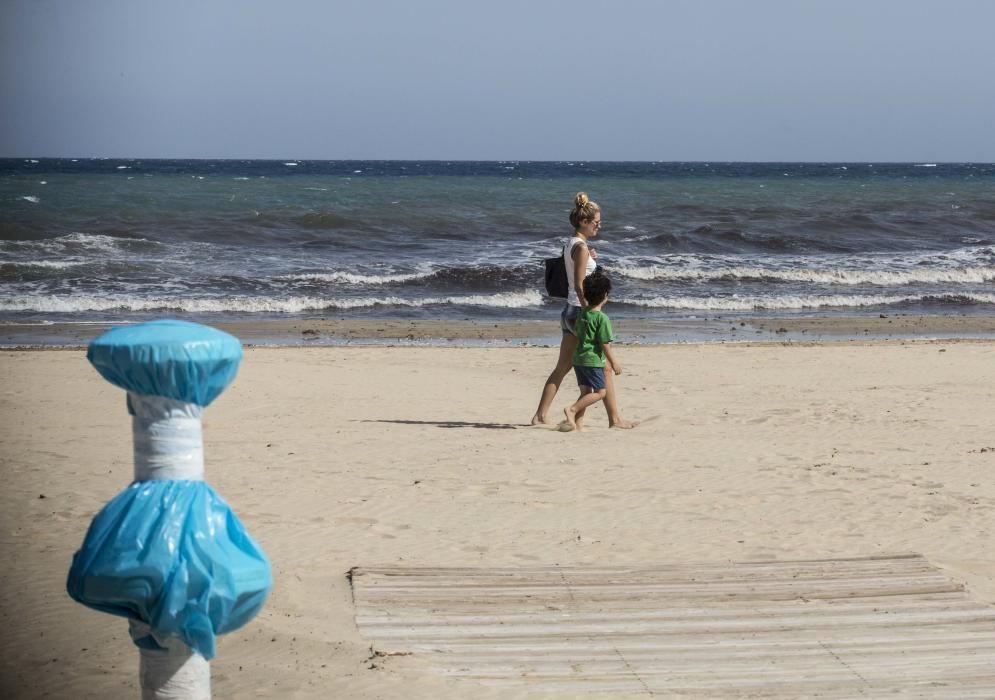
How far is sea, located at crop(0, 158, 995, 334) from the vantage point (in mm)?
18516

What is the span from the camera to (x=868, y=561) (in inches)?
213

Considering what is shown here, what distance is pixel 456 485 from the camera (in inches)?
271

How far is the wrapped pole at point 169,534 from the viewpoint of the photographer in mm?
2023

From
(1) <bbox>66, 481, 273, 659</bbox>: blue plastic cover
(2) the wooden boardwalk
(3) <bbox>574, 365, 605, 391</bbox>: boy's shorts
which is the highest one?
(1) <bbox>66, 481, 273, 659</bbox>: blue plastic cover

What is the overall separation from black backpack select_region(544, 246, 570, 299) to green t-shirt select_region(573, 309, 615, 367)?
200mm

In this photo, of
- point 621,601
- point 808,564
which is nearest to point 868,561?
point 808,564

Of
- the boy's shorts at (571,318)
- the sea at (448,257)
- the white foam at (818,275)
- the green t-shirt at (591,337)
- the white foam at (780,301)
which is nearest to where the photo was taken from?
the green t-shirt at (591,337)

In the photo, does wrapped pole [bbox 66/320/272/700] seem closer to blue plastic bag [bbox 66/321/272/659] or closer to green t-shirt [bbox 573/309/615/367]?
blue plastic bag [bbox 66/321/272/659]

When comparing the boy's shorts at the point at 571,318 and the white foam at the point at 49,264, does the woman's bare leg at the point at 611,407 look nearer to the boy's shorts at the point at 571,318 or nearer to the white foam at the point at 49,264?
the boy's shorts at the point at 571,318

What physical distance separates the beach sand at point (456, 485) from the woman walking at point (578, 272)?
328 millimetres

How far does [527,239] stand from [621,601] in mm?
23706

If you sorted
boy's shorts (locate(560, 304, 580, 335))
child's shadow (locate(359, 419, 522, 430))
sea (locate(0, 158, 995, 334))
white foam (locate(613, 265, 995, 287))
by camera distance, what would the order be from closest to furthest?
boy's shorts (locate(560, 304, 580, 335))
child's shadow (locate(359, 419, 522, 430))
sea (locate(0, 158, 995, 334))
white foam (locate(613, 265, 995, 287))

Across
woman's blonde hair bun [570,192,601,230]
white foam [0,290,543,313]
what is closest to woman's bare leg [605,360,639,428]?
woman's blonde hair bun [570,192,601,230]

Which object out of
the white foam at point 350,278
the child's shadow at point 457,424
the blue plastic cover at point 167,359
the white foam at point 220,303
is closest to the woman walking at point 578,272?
the child's shadow at point 457,424
